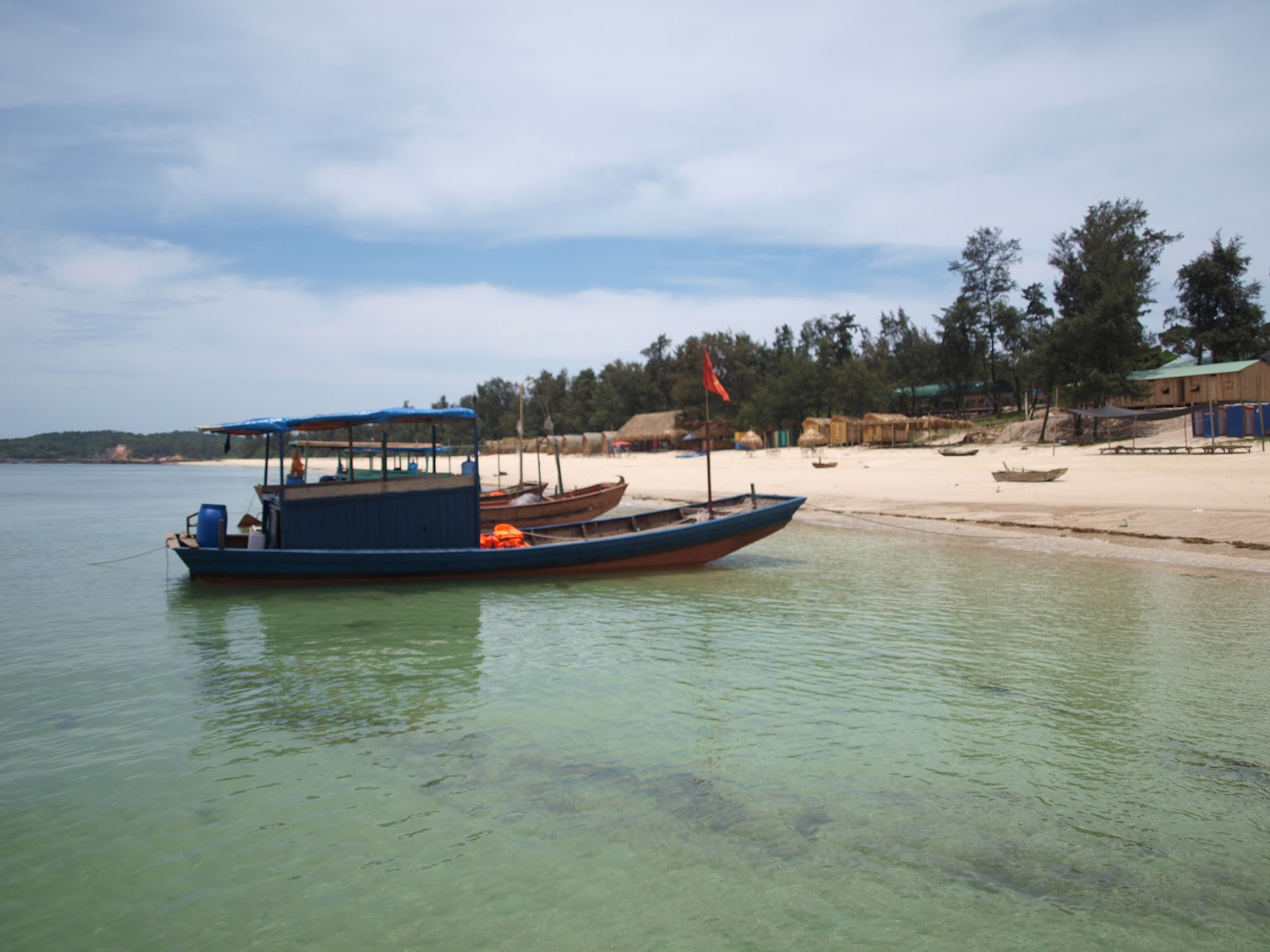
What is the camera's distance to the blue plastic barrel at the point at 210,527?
13883 mm

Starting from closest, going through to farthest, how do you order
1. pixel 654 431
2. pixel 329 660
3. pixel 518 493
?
pixel 329 660, pixel 518 493, pixel 654 431

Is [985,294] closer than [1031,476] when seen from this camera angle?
No

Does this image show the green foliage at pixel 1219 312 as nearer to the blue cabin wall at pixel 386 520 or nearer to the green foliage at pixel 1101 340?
the green foliage at pixel 1101 340

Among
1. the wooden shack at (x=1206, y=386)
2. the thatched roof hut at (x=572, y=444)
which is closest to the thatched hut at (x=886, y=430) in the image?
the wooden shack at (x=1206, y=386)

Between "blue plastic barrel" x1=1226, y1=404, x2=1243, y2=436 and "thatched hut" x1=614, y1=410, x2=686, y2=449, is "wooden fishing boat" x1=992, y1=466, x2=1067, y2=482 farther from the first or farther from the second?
"thatched hut" x1=614, y1=410, x2=686, y2=449

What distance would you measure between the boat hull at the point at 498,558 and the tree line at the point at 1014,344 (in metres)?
24.3

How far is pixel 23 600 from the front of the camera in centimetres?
1370

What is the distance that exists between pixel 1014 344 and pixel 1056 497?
40.8m

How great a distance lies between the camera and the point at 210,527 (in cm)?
1388

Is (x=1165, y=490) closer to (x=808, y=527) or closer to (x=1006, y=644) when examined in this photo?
(x=808, y=527)

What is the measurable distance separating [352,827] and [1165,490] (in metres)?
21.7

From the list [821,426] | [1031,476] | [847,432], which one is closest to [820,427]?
[821,426]

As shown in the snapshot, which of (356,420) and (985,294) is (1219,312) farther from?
(356,420)

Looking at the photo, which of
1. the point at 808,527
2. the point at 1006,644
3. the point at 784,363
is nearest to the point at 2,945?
the point at 1006,644
